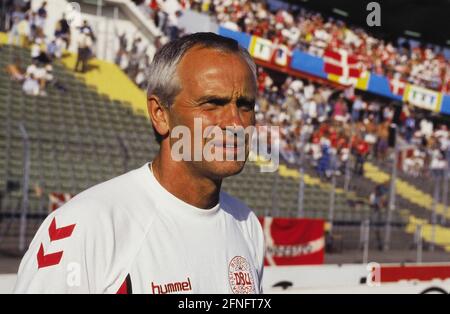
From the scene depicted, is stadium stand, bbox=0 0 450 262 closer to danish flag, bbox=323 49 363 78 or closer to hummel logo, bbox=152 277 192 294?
danish flag, bbox=323 49 363 78

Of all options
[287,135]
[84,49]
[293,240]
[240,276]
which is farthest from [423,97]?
[240,276]

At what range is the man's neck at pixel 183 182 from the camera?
2189 mm

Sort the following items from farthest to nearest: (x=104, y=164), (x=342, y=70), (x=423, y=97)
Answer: (x=423, y=97) → (x=342, y=70) → (x=104, y=164)

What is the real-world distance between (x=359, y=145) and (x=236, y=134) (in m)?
17.2

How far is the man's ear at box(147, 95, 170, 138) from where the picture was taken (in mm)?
2162

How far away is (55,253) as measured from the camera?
1741 millimetres

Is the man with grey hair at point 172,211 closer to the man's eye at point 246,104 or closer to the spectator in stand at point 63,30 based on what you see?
the man's eye at point 246,104

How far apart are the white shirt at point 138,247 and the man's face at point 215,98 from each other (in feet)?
0.71

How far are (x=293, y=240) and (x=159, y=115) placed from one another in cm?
1050

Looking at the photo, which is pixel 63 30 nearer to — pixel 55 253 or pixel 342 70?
pixel 342 70

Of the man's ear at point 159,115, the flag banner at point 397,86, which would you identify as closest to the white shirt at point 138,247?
the man's ear at point 159,115

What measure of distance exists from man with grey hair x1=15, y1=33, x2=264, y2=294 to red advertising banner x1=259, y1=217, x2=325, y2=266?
30.3 feet

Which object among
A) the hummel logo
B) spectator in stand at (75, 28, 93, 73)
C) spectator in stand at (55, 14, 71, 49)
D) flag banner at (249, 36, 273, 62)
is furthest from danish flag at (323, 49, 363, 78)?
the hummel logo
